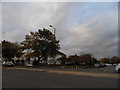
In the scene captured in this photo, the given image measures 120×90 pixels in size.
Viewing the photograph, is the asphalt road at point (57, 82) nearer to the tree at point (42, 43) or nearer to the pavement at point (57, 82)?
the pavement at point (57, 82)

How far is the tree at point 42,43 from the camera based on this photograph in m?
44.2

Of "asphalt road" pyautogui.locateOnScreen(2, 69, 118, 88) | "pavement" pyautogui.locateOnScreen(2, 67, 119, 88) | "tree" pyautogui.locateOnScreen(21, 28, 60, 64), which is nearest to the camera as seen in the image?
"asphalt road" pyautogui.locateOnScreen(2, 69, 118, 88)

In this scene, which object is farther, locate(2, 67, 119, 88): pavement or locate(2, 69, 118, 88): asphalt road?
locate(2, 67, 119, 88): pavement

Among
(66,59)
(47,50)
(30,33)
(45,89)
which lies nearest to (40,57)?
(47,50)

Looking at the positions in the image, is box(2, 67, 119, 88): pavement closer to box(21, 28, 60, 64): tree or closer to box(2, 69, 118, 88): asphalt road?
box(2, 69, 118, 88): asphalt road

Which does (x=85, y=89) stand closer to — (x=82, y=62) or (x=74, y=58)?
(x=74, y=58)

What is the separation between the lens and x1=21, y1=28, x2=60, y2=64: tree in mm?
44219

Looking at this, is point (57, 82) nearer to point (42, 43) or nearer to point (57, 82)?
point (57, 82)

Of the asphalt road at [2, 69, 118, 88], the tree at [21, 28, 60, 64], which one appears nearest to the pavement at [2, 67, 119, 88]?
the asphalt road at [2, 69, 118, 88]

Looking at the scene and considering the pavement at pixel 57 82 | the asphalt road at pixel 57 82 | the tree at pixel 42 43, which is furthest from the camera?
the tree at pixel 42 43

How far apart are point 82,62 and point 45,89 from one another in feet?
209

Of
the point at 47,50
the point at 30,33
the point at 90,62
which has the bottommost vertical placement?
the point at 90,62

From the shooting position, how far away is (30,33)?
47125mm

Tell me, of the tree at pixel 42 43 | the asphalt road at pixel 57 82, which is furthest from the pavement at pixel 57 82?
the tree at pixel 42 43
